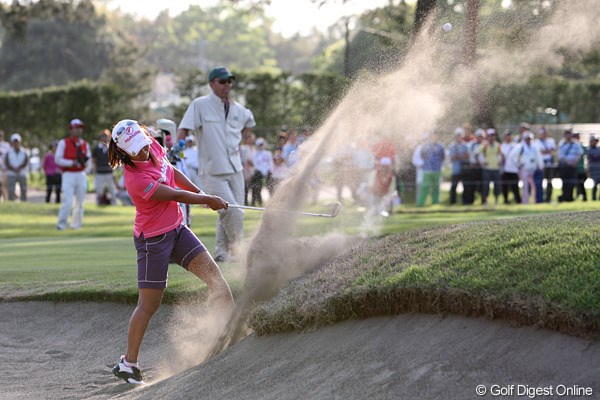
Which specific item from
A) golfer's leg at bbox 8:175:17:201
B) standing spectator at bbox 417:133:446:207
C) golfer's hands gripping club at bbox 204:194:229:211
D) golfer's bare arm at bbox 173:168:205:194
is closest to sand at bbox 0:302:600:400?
golfer's hands gripping club at bbox 204:194:229:211

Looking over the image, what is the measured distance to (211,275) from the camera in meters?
7.84

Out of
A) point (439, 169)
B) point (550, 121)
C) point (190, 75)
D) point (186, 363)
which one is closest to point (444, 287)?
point (186, 363)

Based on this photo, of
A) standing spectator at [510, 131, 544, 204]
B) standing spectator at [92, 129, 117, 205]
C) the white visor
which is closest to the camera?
the white visor

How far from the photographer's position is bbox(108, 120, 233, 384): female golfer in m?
7.27

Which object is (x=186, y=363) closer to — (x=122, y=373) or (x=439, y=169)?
(x=122, y=373)

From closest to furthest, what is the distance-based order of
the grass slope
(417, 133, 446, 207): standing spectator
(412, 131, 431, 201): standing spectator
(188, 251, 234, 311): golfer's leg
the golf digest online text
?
the golf digest online text < the grass slope < (188, 251, 234, 311): golfer's leg < (417, 133, 446, 207): standing spectator < (412, 131, 431, 201): standing spectator

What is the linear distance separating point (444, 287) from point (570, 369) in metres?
1.13

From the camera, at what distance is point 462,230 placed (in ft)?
25.8

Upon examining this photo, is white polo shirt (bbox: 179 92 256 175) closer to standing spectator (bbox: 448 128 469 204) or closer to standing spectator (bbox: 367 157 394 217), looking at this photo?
standing spectator (bbox: 367 157 394 217)

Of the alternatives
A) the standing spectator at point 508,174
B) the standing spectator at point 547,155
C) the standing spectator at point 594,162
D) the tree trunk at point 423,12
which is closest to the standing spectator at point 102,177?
the standing spectator at point 508,174

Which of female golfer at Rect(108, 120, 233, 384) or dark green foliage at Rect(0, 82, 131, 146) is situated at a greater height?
dark green foliage at Rect(0, 82, 131, 146)

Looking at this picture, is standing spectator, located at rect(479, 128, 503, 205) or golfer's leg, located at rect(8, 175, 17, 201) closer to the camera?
standing spectator, located at rect(479, 128, 503, 205)

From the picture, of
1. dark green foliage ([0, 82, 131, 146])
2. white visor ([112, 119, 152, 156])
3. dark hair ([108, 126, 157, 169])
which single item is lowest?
dark hair ([108, 126, 157, 169])

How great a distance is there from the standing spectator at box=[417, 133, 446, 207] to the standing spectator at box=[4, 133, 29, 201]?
38.4ft
